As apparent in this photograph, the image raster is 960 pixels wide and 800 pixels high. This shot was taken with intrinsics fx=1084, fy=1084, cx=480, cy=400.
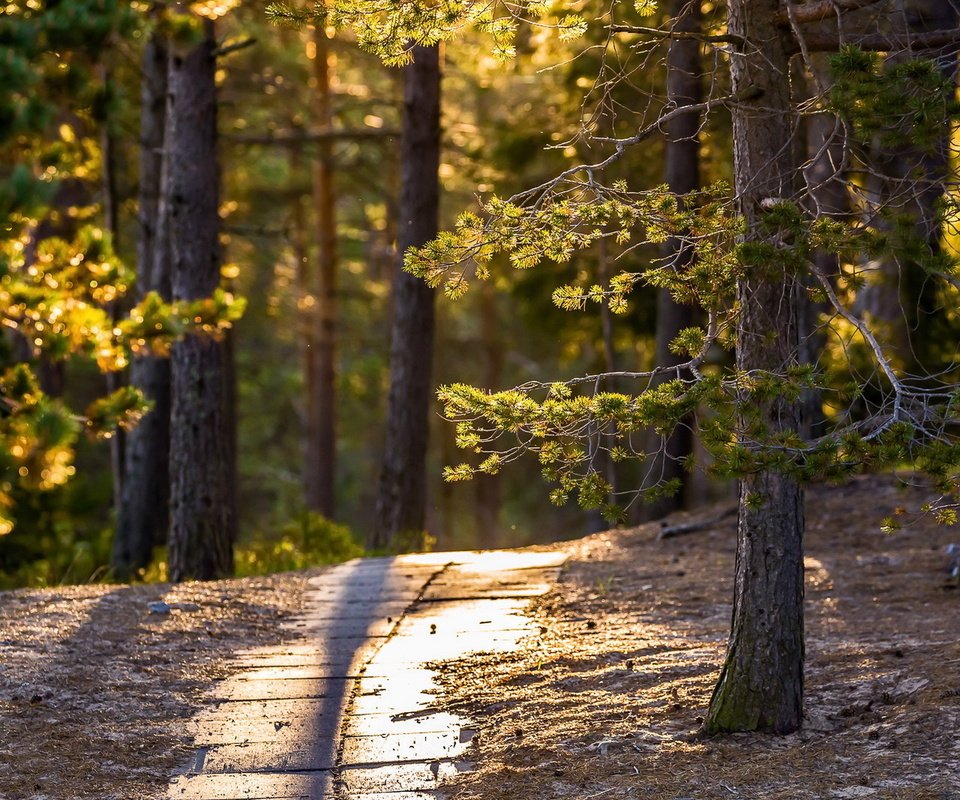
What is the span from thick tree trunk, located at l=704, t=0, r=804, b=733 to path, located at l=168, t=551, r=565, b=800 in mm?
1519

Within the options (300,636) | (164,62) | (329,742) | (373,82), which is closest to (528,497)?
(373,82)

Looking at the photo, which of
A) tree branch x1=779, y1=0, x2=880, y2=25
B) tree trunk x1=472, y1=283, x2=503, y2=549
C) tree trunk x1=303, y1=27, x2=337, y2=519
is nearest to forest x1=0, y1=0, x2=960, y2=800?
tree branch x1=779, y1=0, x2=880, y2=25

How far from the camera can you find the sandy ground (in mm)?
5293

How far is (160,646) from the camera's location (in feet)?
24.2

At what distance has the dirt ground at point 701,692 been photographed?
4834 millimetres

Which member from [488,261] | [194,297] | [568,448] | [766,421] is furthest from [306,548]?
[766,421]

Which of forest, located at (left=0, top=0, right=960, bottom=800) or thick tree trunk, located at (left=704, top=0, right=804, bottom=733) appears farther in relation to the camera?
thick tree trunk, located at (left=704, top=0, right=804, bottom=733)

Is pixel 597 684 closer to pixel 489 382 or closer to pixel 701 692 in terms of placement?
pixel 701 692

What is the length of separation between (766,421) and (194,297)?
7.50 m

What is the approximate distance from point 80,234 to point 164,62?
26.5 feet

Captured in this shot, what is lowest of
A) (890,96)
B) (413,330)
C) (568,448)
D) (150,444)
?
(568,448)

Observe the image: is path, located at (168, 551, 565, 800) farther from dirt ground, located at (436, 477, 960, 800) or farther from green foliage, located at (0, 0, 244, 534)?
green foliage, located at (0, 0, 244, 534)

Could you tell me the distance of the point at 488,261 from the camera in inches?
212

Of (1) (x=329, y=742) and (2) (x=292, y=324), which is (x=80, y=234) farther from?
(2) (x=292, y=324)
